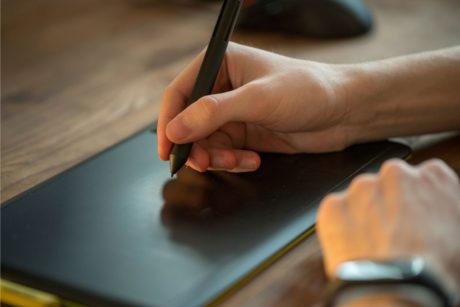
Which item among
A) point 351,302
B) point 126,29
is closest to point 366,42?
point 126,29

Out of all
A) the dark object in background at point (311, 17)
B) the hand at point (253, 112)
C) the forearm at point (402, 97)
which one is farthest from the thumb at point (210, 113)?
the dark object in background at point (311, 17)

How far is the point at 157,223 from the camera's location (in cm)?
78

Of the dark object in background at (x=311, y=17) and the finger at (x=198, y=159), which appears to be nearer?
the finger at (x=198, y=159)

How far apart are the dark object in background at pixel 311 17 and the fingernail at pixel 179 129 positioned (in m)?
0.54

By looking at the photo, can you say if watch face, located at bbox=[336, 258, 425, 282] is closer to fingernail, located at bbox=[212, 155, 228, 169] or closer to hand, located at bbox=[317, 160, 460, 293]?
hand, located at bbox=[317, 160, 460, 293]

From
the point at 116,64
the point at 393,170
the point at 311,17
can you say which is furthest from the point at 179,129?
the point at 311,17

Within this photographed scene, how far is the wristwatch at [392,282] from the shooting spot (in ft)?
1.98

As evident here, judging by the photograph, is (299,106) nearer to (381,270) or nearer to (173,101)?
(173,101)

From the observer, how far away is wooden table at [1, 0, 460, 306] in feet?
3.15

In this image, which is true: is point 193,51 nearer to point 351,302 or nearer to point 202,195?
point 202,195

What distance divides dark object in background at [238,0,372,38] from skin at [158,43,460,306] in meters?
0.37

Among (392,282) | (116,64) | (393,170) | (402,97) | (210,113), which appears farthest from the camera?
(116,64)

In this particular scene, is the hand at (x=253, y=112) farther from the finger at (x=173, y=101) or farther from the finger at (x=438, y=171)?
the finger at (x=438, y=171)

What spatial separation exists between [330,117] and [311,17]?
0.50 metres
